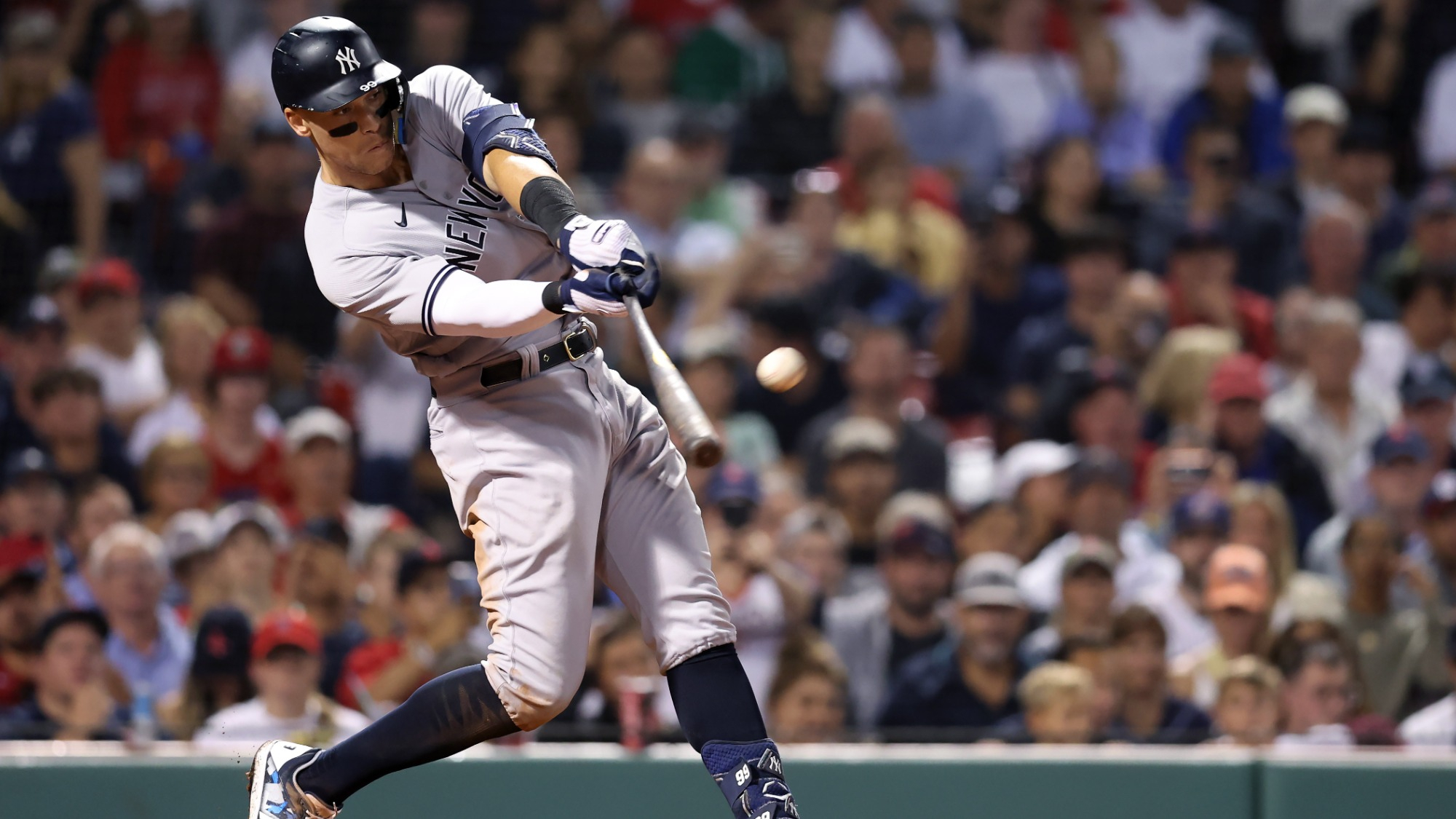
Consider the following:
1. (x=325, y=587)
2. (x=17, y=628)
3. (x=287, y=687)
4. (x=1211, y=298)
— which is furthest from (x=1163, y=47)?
(x=17, y=628)

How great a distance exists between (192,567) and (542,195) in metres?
3.17

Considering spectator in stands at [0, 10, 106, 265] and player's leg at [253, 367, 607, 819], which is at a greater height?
spectator in stands at [0, 10, 106, 265]

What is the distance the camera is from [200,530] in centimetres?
601

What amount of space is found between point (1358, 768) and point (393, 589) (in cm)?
290

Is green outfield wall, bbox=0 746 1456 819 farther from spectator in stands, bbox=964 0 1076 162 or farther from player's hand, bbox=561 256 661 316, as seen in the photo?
spectator in stands, bbox=964 0 1076 162

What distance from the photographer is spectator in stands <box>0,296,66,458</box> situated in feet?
21.8

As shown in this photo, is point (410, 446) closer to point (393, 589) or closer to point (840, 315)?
point (393, 589)

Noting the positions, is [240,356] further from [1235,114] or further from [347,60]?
[1235,114]

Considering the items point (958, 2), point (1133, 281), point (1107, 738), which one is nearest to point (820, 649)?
point (1107, 738)

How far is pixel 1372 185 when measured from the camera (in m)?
7.69

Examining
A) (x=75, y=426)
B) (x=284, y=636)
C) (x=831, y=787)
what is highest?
(x=75, y=426)

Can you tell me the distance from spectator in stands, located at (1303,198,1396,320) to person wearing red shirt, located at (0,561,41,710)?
4695 millimetres

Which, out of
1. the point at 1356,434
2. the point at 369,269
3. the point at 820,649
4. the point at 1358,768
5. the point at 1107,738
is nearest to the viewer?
the point at 369,269

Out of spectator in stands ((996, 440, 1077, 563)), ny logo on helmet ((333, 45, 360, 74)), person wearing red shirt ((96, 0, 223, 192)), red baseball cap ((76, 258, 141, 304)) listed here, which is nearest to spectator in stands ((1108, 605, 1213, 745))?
spectator in stands ((996, 440, 1077, 563))
